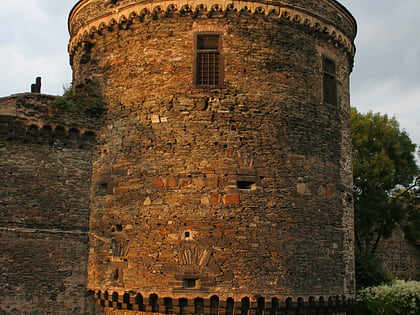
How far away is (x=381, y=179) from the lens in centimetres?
2384

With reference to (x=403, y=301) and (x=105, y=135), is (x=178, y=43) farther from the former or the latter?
(x=403, y=301)

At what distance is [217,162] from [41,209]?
4466mm

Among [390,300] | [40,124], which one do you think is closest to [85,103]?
[40,124]

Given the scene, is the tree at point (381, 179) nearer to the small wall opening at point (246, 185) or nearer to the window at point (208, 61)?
the small wall opening at point (246, 185)

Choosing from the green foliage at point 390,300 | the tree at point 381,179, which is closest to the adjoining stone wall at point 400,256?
the tree at point 381,179

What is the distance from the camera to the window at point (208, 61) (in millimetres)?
13898

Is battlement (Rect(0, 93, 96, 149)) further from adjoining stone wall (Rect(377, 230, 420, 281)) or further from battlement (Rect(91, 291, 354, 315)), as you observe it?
adjoining stone wall (Rect(377, 230, 420, 281))

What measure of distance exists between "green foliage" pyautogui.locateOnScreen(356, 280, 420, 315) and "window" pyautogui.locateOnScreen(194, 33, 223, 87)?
7507 mm

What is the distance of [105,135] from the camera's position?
1459 cm

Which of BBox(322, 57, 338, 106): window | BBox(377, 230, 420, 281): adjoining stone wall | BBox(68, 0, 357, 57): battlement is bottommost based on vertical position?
BBox(377, 230, 420, 281): adjoining stone wall

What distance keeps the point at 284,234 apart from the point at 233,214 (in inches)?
52.0

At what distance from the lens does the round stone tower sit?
12.9 m

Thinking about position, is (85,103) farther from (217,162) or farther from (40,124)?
(217,162)

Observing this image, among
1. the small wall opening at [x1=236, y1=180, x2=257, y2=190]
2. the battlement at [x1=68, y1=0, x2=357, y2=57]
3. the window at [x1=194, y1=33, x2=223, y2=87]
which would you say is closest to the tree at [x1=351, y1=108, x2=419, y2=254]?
the battlement at [x1=68, y1=0, x2=357, y2=57]
